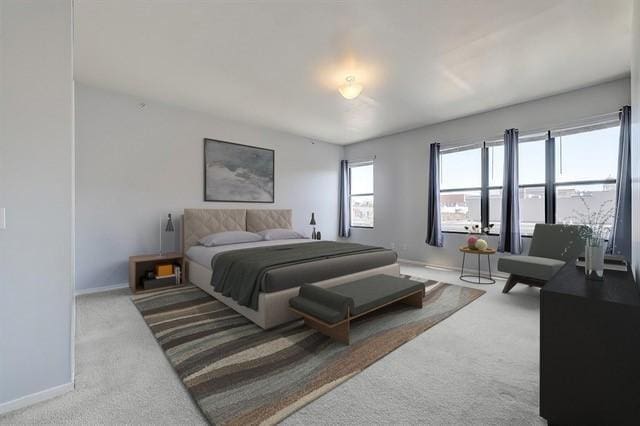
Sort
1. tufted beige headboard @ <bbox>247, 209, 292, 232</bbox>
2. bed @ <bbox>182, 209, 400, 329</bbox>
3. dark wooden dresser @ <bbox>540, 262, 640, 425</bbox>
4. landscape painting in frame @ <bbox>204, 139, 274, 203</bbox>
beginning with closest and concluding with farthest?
dark wooden dresser @ <bbox>540, 262, 640, 425</bbox> < bed @ <bbox>182, 209, 400, 329</bbox> < landscape painting in frame @ <bbox>204, 139, 274, 203</bbox> < tufted beige headboard @ <bbox>247, 209, 292, 232</bbox>

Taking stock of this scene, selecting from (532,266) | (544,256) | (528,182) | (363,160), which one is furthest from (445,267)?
(363,160)

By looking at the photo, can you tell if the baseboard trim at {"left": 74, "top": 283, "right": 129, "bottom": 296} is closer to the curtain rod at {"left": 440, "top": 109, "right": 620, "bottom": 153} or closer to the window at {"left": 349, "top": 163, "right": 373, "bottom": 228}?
the window at {"left": 349, "top": 163, "right": 373, "bottom": 228}

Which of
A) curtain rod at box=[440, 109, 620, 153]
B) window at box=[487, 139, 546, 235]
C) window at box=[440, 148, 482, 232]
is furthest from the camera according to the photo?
window at box=[440, 148, 482, 232]

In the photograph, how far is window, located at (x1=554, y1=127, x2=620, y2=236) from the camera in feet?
11.8

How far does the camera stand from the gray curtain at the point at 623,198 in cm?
333

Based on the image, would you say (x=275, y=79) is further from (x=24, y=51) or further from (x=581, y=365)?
(x=581, y=365)

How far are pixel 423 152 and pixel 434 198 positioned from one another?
1.00 metres

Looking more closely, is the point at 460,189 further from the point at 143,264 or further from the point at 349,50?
the point at 143,264

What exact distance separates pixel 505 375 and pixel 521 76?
3.44 meters

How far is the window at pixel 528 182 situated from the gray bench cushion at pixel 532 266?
2.78 ft

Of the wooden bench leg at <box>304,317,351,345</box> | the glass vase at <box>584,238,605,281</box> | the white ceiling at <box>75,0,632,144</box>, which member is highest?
the white ceiling at <box>75,0,632,144</box>

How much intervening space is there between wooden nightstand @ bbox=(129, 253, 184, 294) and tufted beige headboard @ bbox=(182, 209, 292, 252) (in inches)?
8.7

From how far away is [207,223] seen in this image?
4453 mm

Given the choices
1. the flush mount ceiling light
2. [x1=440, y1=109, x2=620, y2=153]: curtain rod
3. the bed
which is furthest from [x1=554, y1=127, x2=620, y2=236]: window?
the flush mount ceiling light
